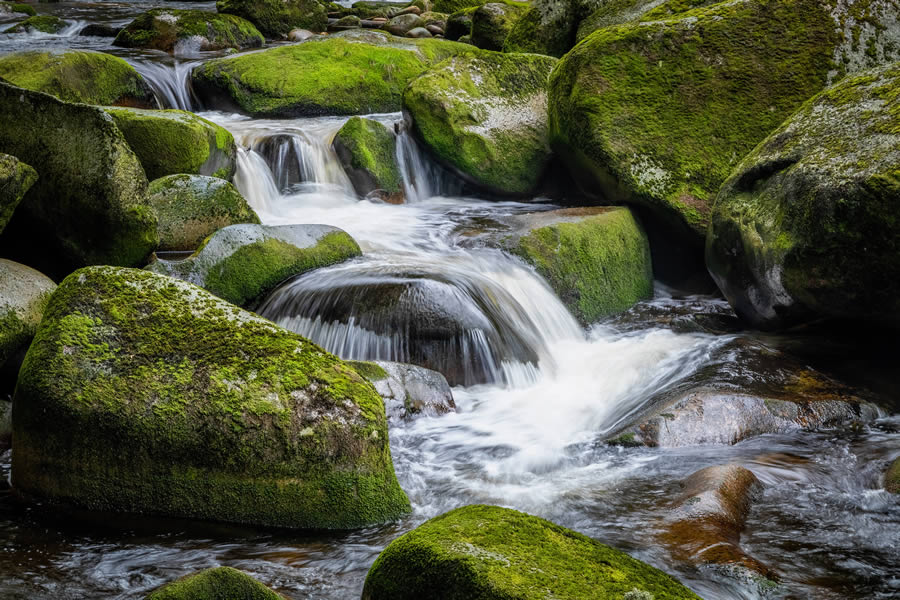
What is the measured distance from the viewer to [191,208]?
7.39 m

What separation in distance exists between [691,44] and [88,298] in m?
6.92

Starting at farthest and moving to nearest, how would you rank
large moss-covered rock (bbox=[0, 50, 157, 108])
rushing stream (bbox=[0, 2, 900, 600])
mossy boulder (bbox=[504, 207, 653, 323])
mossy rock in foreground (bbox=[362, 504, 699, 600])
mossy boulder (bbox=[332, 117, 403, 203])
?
1. mossy boulder (bbox=[332, 117, 403, 203])
2. large moss-covered rock (bbox=[0, 50, 157, 108])
3. mossy boulder (bbox=[504, 207, 653, 323])
4. rushing stream (bbox=[0, 2, 900, 600])
5. mossy rock in foreground (bbox=[362, 504, 699, 600])

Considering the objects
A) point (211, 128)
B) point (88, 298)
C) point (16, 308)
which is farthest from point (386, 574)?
point (211, 128)

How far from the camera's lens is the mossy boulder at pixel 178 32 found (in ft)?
50.2

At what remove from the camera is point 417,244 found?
849 cm

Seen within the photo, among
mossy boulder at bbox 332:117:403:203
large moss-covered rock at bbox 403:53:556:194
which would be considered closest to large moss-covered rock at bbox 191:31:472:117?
large moss-covered rock at bbox 403:53:556:194

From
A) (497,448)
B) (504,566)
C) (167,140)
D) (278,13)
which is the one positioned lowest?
(497,448)

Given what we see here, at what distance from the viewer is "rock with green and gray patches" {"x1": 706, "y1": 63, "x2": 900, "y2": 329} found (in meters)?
5.62

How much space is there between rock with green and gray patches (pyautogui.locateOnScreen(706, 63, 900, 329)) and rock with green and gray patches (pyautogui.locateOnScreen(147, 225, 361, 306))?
142 inches

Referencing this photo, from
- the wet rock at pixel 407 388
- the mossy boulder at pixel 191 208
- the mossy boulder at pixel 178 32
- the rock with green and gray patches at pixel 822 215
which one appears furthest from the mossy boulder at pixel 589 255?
the mossy boulder at pixel 178 32

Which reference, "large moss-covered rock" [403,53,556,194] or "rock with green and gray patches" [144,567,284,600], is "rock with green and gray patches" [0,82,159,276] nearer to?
"rock with green and gray patches" [144,567,284,600]

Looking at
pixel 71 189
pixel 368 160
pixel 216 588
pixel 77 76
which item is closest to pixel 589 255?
pixel 368 160

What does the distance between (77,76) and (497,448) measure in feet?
27.1

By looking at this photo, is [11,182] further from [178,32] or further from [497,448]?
[178,32]
